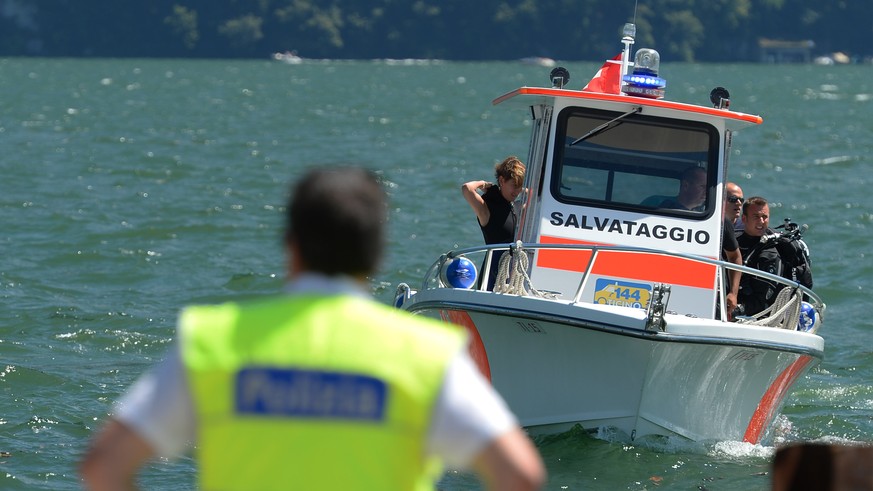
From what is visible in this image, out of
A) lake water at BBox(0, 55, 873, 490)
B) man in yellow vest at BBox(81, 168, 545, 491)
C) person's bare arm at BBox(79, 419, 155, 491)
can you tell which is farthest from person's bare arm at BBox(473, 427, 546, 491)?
lake water at BBox(0, 55, 873, 490)

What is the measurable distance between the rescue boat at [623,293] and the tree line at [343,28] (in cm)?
13106

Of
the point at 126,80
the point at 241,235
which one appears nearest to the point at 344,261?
the point at 241,235

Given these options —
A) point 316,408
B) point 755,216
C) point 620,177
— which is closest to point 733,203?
point 755,216

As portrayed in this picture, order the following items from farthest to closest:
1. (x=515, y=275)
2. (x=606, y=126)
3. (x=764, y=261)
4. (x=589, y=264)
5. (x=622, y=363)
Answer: (x=764, y=261) → (x=606, y=126) → (x=515, y=275) → (x=622, y=363) → (x=589, y=264)

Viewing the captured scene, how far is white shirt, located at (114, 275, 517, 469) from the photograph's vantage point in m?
3.03

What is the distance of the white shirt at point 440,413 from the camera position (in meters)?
3.03

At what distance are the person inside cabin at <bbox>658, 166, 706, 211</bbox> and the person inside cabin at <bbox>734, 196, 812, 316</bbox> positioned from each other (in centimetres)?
49

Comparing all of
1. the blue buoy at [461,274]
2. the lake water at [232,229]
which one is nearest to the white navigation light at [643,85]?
the blue buoy at [461,274]

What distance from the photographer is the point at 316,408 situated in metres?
3.03

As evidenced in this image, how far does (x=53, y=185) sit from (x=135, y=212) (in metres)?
3.86

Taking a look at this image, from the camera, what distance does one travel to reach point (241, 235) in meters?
22.5

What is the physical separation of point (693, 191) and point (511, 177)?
122 cm

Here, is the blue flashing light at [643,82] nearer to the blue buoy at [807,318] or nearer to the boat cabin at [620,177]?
the boat cabin at [620,177]

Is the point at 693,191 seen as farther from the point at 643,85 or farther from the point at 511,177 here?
the point at 511,177
